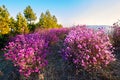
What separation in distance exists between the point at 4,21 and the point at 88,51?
1559cm

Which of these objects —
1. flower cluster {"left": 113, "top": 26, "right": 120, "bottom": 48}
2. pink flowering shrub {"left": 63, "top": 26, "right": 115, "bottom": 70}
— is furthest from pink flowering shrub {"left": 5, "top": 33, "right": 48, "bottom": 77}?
flower cluster {"left": 113, "top": 26, "right": 120, "bottom": 48}

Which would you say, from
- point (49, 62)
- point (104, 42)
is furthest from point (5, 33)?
point (104, 42)

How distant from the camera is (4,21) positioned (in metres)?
23.5

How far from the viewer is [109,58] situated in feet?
29.8

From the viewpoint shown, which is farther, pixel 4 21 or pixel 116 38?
pixel 4 21

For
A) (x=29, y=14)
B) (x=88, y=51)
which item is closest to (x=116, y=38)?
(x=88, y=51)

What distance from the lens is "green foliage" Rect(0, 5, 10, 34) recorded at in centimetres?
2279

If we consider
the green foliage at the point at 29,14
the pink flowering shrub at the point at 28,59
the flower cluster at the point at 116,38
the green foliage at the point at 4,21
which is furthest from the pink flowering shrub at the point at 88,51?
the green foliage at the point at 29,14

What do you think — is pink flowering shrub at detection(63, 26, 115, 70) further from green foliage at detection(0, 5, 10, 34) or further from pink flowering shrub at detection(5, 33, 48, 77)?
green foliage at detection(0, 5, 10, 34)

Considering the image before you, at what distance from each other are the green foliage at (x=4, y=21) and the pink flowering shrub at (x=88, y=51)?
1404 centimetres

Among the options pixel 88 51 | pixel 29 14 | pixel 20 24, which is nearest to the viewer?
pixel 88 51

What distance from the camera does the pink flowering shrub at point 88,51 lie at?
29.2 ft

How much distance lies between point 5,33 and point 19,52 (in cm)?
1354

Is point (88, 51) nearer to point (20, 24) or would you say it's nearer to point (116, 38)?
point (116, 38)
